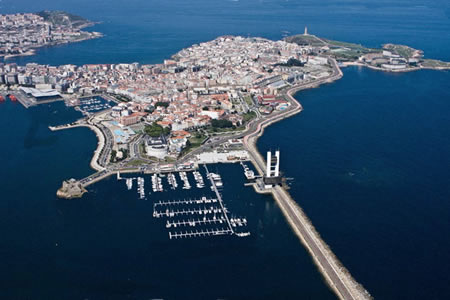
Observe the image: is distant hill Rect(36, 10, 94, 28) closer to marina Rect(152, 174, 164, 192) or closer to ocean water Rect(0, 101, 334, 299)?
A: ocean water Rect(0, 101, 334, 299)

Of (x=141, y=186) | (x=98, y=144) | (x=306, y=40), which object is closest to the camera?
(x=141, y=186)

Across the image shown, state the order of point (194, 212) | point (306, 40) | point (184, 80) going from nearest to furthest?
point (194, 212)
point (184, 80)
point (306, 40)

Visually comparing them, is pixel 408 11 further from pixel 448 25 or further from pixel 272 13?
pixel 272 13

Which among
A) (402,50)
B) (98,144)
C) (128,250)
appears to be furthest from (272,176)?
(402,50)

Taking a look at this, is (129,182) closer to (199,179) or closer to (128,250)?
(199,179)

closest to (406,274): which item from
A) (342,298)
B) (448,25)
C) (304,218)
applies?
(342,298)

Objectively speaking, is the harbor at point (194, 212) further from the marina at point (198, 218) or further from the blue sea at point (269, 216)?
the blue sea at point (269, 216)

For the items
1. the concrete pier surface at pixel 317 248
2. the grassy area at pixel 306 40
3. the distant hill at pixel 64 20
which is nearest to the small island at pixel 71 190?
the concrete pier surface at pixel 317 248
